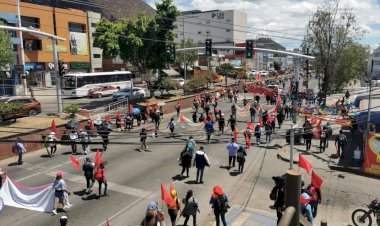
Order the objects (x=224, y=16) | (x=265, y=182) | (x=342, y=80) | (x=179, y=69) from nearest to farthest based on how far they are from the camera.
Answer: (x=265, y=182) → (x=342, y=80) → (x=179, y=69) → (x=224, y=16)

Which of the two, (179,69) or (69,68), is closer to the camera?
(69,68)

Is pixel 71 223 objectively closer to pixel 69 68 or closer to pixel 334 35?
pixel 334 35

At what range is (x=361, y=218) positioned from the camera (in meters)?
11.8

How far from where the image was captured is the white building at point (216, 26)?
136 meters

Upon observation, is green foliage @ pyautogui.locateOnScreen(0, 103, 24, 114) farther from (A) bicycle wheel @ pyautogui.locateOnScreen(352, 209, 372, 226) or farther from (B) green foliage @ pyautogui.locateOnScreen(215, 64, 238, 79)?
(B) green foliage @ pyautogui.locateOnScreen(215, 64, 238, 79)

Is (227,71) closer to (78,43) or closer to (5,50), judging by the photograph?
(78,43)

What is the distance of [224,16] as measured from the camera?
13762cm

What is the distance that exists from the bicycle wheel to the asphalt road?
0.35m

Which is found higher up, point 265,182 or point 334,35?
point 334,35

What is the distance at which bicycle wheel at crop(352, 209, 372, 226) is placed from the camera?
11.8 metres

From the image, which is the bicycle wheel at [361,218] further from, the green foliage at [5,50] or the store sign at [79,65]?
the store sign at [79,65]

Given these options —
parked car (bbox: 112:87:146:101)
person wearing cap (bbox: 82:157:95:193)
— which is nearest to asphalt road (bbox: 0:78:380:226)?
person wearing cap (bbox: 82:157:95:193)

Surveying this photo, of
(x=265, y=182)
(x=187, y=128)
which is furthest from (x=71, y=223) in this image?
(x=187, y=128)

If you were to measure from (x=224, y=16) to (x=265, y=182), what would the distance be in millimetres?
128132
